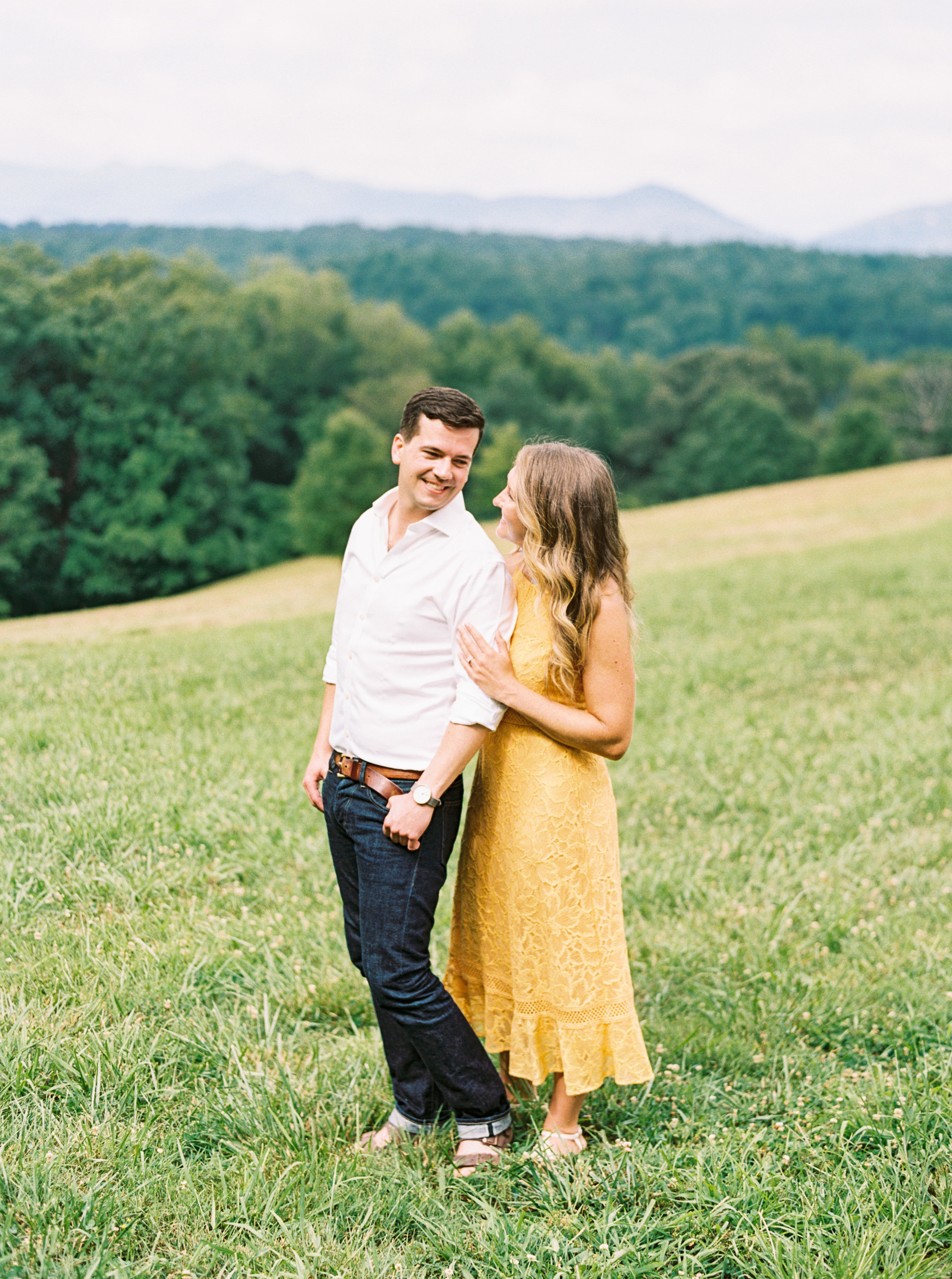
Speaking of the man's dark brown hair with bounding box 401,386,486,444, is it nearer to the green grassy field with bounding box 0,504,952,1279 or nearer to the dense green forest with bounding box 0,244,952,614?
the green grassy field with bounding box 0,504,952,1279

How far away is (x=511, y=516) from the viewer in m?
3.02

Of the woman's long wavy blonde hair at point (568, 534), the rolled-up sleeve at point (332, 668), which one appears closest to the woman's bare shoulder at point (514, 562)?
the woman's long wavy blonde hair at point (568, 534)

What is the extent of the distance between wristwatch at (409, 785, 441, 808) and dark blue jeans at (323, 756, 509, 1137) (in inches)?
4.9

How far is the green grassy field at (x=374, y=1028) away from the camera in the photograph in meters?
2.72

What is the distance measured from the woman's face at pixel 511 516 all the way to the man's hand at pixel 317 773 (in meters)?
0.93

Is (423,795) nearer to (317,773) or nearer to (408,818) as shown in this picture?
(408,818)

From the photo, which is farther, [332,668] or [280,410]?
[280,410]

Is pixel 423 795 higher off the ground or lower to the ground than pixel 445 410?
lower

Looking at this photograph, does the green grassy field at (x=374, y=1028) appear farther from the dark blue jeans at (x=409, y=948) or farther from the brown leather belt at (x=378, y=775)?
the brown leather belt at (x=378, y=775)

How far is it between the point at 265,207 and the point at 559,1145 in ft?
297

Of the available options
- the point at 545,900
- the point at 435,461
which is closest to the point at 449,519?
the point at 435,461

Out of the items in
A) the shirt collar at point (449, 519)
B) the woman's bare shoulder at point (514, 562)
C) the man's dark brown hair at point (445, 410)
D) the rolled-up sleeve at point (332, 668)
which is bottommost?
the rolled-up sleeve at point (332, 668)

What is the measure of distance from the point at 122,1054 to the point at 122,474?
37231 mm

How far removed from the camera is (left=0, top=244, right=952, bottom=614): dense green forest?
36281mm
